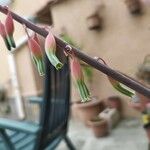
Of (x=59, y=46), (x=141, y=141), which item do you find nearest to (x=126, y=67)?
(x=141, y=141)

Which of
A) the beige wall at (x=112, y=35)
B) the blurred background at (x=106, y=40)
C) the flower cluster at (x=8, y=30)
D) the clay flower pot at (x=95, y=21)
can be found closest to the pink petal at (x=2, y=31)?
the flower cluster at (x=8, y=30)

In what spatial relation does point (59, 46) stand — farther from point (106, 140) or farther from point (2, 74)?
point (2, 74)

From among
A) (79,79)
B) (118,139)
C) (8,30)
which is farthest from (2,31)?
(118,139)

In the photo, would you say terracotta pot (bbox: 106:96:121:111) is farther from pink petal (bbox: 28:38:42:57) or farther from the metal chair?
pink petal (bbox: 28:38:42:57)

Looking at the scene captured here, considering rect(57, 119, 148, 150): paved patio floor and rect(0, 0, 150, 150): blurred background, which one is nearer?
rect(57, 119, 148, 150): paved patio floor

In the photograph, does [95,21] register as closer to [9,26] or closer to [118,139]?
[118,139]

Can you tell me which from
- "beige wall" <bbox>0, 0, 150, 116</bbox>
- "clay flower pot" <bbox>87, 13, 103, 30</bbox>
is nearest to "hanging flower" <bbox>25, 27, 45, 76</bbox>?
"beige wall" <bbox>0, 0, 150, 116</bbox>
